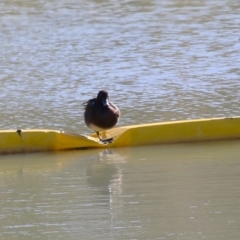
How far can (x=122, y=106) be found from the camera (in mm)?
9383

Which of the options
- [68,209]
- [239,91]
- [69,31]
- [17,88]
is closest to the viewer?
[68,209]

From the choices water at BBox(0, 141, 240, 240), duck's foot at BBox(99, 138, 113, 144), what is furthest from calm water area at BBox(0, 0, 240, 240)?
duck's foot at BBox(99, 138, 113, 144)

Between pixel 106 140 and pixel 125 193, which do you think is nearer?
pixel 125 193

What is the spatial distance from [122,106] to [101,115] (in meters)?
1.84

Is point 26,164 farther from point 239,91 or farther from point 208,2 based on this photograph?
point 208,2

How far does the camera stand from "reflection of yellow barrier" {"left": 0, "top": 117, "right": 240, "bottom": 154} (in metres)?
7.36

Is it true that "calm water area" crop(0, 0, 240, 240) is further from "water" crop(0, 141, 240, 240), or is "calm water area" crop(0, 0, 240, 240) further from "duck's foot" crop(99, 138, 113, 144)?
"duck's foot" crop(99, 138, 113, 144)

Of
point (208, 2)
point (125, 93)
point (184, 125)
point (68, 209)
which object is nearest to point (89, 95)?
point (125, 93)

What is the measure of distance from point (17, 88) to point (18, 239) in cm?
558

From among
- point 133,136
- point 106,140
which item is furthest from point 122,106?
point 133,136

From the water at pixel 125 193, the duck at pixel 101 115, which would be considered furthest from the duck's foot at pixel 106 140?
the water at pixel 125 193

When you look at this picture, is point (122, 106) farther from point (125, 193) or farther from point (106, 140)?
point (125, 193)

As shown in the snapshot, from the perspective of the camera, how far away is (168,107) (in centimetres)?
916

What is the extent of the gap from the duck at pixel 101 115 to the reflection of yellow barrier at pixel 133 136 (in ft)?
0.36
